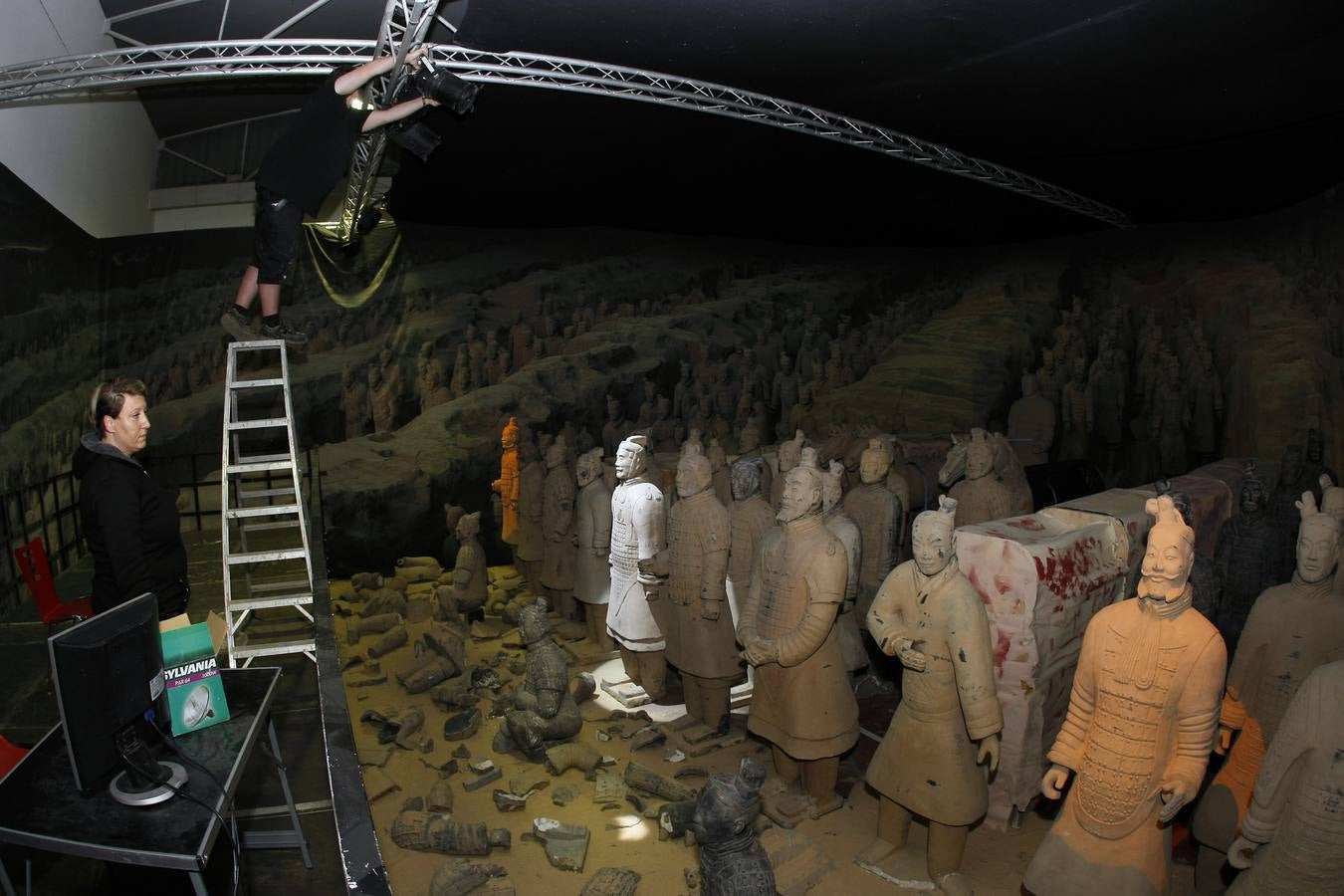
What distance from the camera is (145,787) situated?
2400 mm

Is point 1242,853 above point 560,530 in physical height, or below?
below

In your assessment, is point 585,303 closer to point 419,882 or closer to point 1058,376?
point 1058,376

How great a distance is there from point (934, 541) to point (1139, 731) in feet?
3.56

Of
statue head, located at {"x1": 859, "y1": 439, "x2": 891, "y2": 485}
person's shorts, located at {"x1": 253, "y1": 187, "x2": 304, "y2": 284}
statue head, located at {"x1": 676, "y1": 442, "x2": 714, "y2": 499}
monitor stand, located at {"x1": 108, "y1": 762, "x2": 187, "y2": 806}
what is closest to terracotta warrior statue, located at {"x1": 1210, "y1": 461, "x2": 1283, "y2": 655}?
statue head, located at {"x1": 859, "y1": 439, "x2": 891, "y2": 485}

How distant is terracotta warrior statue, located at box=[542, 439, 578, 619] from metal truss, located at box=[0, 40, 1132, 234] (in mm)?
3261

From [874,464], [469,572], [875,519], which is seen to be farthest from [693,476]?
[469,572]

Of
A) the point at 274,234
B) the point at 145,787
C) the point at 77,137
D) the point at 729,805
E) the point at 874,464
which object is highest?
the point at 77,137

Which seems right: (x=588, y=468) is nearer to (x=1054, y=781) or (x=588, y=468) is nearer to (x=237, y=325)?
(x=237, y=325)

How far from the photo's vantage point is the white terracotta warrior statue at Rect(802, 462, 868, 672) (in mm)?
5594

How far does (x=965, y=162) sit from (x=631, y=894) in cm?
769

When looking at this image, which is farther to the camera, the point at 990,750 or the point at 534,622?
the point at 534,622

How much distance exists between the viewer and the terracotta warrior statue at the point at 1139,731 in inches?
130

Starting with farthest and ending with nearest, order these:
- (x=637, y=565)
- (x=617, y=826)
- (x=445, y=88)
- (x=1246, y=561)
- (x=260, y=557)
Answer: (x=637, y=565) → (x=1246, y=561) → (x=445, y=88) → (x=617, y=826) → (x=260, y=557)

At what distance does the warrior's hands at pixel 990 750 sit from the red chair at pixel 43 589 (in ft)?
17.3
